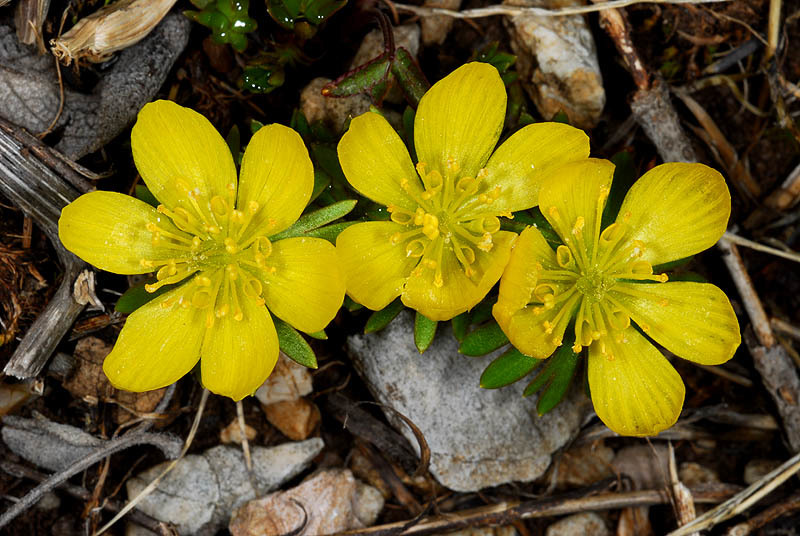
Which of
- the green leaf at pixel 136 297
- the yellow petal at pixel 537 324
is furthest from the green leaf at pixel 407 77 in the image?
the green leaf at pixel 136 297

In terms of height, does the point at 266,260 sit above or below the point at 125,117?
below

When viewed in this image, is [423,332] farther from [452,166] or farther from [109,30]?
[109,30]

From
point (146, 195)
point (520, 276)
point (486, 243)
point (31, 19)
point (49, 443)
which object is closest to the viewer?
point (520, 276)

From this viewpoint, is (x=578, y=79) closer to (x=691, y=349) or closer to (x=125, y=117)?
(x=691, y=349)

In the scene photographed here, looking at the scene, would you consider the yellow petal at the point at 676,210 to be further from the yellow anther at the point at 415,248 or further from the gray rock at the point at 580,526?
the gray rock at the point at 580,526

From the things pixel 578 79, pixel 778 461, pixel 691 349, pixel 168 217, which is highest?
pixel 168 217

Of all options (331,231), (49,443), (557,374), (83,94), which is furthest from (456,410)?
(83,94)

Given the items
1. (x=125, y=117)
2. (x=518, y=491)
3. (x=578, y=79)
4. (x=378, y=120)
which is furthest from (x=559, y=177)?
(x=125, y=117)
